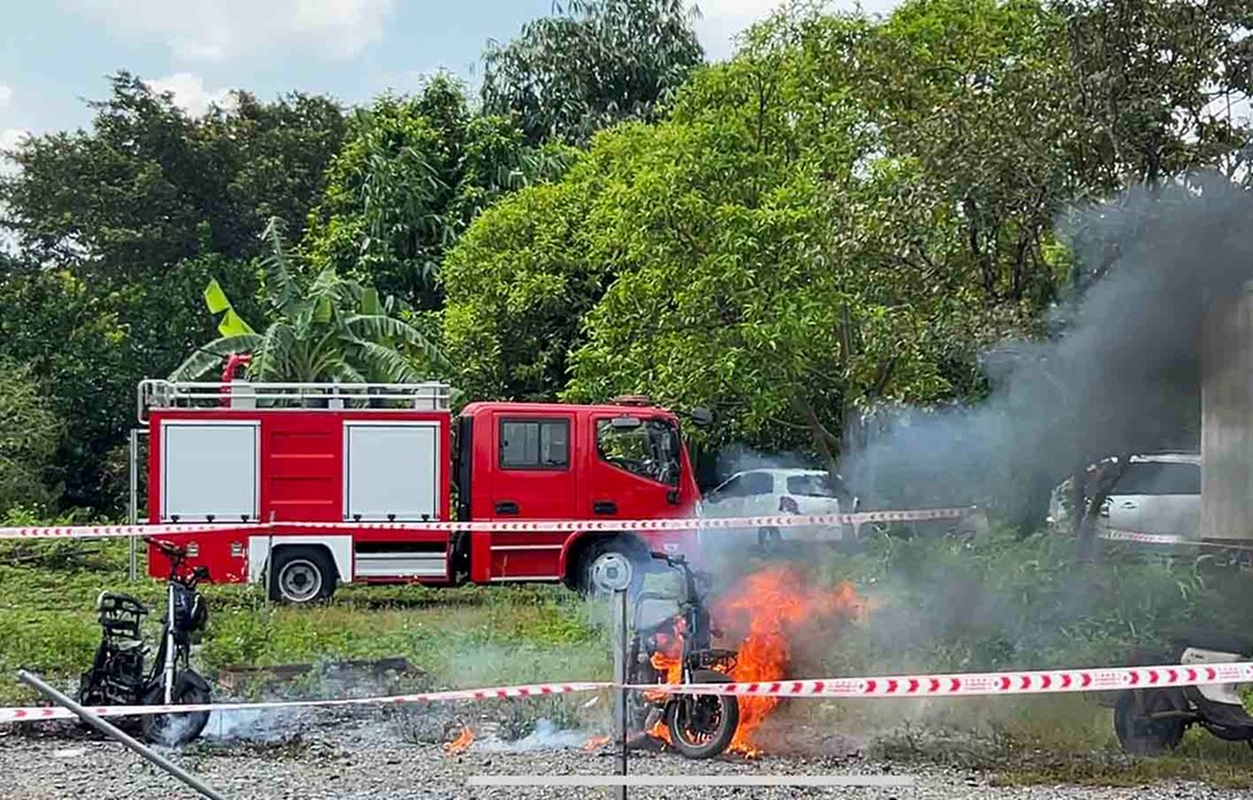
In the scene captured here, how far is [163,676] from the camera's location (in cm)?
850

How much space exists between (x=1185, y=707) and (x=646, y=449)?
27.3 feet

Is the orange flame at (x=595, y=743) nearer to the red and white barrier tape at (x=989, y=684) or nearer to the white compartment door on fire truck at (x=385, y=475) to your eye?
the red and white barrier tape at (x=989, y=684)

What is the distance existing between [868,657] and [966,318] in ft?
10.4

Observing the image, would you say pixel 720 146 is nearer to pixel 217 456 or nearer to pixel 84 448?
pixel 217 456

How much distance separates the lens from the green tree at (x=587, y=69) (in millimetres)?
34531

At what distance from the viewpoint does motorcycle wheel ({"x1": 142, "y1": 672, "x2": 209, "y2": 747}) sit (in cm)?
845

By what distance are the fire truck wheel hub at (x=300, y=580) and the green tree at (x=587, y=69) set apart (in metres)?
20.0

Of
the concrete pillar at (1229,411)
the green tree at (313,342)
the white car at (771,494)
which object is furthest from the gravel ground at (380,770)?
the white car at (771,494)

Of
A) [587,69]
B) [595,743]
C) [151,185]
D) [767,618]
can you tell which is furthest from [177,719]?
[151,185]

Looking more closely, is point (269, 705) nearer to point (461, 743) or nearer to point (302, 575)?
point (461, 743)

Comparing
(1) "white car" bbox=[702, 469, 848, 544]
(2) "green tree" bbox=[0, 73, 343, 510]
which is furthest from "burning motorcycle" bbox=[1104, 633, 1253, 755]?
(2) "green tree" bbox=[0, 73, 343, 510]

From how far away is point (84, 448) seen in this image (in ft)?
85.1

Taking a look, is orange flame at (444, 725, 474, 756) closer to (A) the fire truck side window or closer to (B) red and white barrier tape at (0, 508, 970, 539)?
(B) red and white barrier tape at (0, 508, 970, 539)

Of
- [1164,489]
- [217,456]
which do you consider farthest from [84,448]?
[1164,489]
